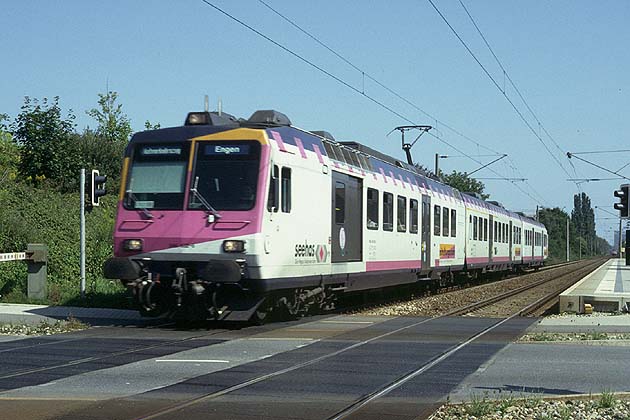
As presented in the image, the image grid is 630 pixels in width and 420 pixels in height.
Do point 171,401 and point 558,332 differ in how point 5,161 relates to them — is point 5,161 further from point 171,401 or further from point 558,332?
point 171,401

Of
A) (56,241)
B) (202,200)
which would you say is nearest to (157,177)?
(202,200)

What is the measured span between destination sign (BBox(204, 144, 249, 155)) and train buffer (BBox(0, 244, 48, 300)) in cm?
635

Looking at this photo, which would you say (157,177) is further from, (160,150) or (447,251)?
(447,251)

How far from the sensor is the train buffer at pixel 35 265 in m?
20.6

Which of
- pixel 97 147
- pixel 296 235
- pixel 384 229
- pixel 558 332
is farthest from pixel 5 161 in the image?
pixel 558 332

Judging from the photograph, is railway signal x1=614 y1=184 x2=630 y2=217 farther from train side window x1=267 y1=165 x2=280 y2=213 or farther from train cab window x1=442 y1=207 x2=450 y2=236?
train side window x1=267 y1=165 x2=280 y2=213

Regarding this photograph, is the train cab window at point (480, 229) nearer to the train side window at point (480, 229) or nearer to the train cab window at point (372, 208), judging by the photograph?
the train side window at point (480, 229)

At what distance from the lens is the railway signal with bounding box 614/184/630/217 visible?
2932 cm

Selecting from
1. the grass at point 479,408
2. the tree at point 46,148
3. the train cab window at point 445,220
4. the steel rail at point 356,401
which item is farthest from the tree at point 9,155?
the grass at point 479,408

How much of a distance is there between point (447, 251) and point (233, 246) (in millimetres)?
16961

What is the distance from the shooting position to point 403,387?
10.3 metres

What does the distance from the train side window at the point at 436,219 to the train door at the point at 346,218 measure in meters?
8.90

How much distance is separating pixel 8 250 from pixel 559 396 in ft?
62.9

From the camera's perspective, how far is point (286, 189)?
16656 millimetres
